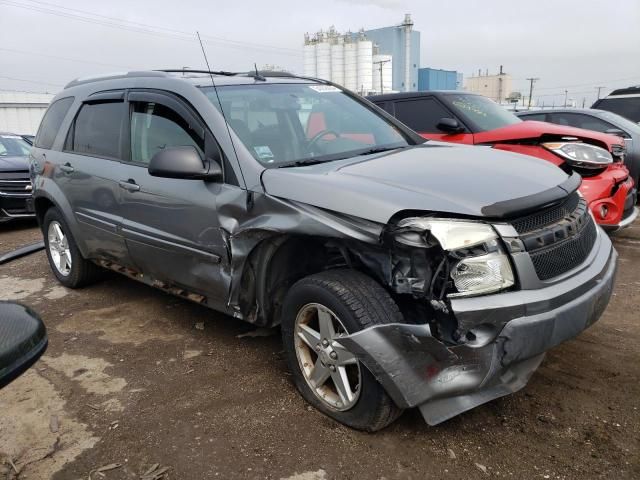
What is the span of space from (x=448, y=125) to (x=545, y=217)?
3415 millimetres

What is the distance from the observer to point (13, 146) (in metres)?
9.87

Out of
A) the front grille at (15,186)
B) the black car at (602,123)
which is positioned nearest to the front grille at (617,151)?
the black car at (602,123)

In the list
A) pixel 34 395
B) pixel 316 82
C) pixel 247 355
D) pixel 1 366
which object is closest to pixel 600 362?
pixel 247 355

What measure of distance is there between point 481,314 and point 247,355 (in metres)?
1.85

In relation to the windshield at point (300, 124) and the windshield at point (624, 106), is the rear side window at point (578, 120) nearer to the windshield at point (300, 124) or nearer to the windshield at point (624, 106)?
the windshield at point (624, 106)

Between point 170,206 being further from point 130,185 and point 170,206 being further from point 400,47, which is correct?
point 400,47

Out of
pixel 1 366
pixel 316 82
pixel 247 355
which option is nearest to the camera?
pixel 1 366

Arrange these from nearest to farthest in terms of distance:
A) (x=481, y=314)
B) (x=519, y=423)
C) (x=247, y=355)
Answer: (x=481, y=314) < (x=519, y=423) < (x=247, y=355)

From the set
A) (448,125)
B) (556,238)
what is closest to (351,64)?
(448,125)

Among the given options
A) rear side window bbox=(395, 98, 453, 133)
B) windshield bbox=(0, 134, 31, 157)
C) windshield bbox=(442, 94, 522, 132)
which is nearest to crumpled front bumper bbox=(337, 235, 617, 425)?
windshield bbox=(442, 94, 522, 132)

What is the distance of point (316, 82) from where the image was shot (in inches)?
162

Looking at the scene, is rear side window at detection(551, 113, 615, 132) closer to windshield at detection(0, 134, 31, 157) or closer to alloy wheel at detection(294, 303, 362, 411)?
alloy wheel at detection(294, 303, 362, 411)

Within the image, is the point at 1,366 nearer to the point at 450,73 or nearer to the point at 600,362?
the point at 600,362

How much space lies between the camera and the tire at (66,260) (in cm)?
489
